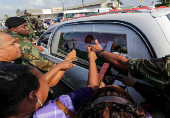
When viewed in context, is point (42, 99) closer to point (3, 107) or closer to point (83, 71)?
point (3, 107)

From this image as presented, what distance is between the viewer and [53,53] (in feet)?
10.4

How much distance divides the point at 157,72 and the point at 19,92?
3.32 feet

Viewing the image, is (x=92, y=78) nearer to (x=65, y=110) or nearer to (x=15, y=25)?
(x=65, y=110)

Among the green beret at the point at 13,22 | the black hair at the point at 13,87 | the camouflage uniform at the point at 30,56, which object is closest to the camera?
the black hair at the point at 13,87

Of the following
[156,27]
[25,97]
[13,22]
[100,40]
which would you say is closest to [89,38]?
[100,40]

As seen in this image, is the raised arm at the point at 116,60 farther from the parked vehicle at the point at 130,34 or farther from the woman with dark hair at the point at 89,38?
the woman with dark hair at the point at 89,38

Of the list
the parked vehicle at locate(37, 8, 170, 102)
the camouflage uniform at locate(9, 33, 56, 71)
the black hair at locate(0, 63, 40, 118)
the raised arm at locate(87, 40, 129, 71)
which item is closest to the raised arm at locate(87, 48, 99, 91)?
the raised arm at locate(87, 40, 129, 71)

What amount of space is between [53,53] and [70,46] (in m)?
0.67

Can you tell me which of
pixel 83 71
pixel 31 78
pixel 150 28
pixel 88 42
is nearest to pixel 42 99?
pixel 31 78

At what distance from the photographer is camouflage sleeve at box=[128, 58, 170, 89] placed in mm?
770

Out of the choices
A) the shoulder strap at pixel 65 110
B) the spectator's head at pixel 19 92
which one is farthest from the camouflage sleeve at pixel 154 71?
the spectator's head at pixel 19 92

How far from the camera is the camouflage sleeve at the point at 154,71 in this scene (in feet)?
2.52

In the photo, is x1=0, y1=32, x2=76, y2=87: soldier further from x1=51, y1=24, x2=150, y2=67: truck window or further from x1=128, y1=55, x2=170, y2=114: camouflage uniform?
x1=128, y1=55, x2=170, y2=114: camouflage uniform

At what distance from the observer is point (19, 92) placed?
2.45ft
